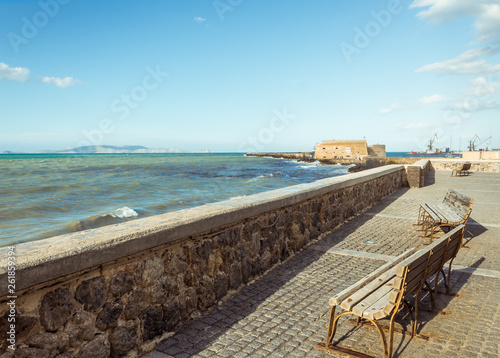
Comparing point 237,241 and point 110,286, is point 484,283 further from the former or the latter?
point 110,286

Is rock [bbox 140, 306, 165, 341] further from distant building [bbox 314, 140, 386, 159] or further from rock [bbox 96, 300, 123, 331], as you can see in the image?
distant building [bbox 314, 140, 386, 159]

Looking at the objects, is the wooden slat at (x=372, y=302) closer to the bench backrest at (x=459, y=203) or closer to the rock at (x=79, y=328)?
the rock at (x=79, y=328)

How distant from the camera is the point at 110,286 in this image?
9.24ft

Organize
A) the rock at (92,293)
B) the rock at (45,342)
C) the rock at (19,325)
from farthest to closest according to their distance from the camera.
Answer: the rock at (92,293) → the rock at (45,342) → the rock at (19,325)

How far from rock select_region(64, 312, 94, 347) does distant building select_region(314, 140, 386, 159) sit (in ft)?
215

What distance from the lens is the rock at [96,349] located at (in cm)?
263

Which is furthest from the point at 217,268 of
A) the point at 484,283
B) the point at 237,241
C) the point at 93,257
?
the point at 484,283

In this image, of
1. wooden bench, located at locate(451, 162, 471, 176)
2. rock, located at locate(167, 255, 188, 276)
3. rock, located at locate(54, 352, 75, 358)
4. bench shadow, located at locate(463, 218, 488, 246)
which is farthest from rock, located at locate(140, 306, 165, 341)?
wooden bench, located at locate(451, 162, 471, 176)

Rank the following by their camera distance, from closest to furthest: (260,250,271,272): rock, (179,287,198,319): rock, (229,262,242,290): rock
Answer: (179,287,198,319): rock < (229,262,242,290): rock < (260,250,271,272): rock

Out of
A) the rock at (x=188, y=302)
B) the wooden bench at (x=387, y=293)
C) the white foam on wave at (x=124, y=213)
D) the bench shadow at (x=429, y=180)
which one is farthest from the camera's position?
the bench shadow at (x=429, y=180)

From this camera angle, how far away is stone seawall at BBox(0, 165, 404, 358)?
7.68ft

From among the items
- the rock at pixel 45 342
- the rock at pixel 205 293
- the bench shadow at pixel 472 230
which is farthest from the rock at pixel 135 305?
the bench shadow at pixel 472 230

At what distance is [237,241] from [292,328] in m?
1.23

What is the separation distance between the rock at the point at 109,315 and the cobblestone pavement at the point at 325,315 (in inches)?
18.7
